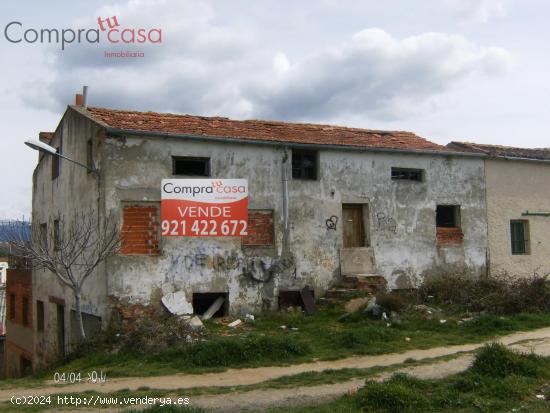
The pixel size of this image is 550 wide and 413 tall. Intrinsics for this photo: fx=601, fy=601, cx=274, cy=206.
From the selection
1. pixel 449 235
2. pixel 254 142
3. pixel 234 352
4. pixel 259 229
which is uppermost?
pixel 254 142

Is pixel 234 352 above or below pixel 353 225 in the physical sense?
below

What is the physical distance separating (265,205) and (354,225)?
296cm

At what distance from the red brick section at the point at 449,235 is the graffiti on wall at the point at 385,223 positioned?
1.70 m

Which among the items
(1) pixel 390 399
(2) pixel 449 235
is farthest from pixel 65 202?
(1) pixel 390 399

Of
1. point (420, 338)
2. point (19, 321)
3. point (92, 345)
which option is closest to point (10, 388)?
point (92, 345)

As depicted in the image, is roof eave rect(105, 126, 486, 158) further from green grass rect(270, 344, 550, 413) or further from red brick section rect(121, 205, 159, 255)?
green grass rect(270, 344, 550, 413)

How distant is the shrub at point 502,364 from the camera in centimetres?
861

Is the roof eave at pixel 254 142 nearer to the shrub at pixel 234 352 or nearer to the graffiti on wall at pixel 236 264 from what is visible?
the graffiti on wall at pixel 236 264

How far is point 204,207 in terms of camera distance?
15.2 metres

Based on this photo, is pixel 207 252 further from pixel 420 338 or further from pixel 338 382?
pixel 338 382

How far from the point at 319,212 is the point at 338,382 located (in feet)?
26.0

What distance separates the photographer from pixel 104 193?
1423cm

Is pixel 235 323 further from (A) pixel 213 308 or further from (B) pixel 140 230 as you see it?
(B) pixel 140 230

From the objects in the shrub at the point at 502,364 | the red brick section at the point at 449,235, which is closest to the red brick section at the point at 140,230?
the shrub at the point at 502,364
